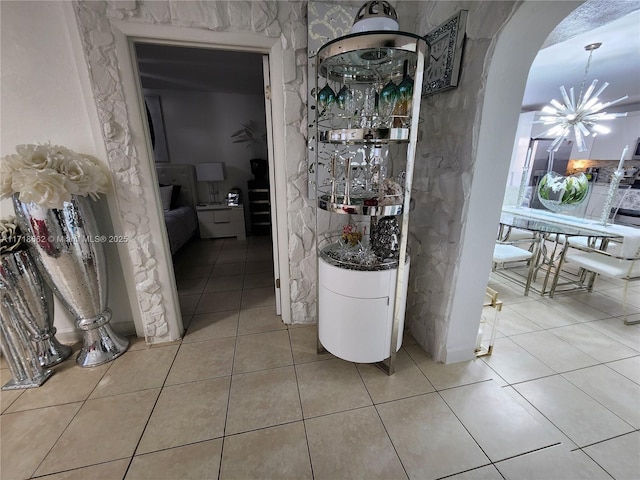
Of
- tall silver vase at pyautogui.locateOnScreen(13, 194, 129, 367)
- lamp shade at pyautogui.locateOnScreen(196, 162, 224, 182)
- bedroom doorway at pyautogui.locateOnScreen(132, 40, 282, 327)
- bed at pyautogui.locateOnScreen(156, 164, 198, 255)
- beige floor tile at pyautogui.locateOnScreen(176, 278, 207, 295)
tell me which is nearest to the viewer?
tall silver vase at pyautogui.locateOnScreen(13, 194, 129, 367)

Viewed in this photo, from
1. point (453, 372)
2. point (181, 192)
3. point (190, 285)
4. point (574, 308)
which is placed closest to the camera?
point (453, 372)

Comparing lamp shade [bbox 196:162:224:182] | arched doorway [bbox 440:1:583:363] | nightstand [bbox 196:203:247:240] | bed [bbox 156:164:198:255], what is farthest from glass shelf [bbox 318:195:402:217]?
lamp shade [bbox 196:162:224:182]

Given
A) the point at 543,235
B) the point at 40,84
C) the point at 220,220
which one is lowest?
the point at 220,220

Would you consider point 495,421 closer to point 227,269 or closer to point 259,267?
point 259,267

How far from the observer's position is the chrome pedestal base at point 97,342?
1723 mm

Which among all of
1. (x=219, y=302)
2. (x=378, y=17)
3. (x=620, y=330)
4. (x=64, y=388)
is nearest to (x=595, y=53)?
(x=620, y=330)

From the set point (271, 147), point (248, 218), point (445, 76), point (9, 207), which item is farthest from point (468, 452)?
point (248, 218)

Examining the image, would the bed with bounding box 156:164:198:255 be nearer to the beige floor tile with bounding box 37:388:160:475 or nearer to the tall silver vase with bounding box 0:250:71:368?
the tall silver vase with bounding box 0:250:71:368

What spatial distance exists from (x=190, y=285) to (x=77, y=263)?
133 cm

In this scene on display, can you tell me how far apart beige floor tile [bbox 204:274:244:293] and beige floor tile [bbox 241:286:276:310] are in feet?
0.62

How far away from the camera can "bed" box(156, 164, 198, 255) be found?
157 inches

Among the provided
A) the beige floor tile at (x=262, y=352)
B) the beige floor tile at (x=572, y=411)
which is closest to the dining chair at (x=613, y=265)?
the beige floor tile at (x=572, y=411)

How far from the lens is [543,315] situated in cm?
234

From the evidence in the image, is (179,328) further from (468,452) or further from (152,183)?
(468,452)
